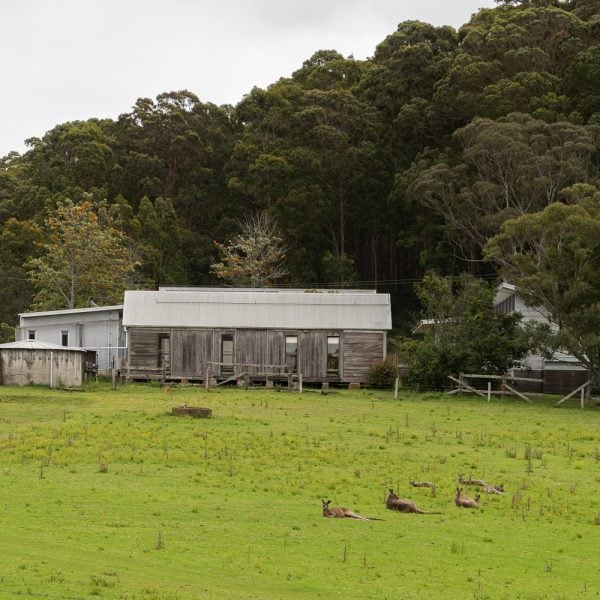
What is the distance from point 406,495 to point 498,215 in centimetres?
4777

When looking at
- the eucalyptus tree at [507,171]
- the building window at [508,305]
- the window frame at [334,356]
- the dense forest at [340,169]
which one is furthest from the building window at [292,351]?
the eucalyptus tree at [507,171]

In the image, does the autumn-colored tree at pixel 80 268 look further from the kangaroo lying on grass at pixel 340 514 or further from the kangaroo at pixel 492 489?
the kangaroo lying on grass at pixel 340 514

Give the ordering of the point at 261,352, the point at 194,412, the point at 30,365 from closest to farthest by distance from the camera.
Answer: the point at 194,412, the point at 30,365, the point at 261,352

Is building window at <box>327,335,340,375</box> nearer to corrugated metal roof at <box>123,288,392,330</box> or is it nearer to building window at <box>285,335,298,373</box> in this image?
corrugated metal roof at <box>123,288,392,330</box>

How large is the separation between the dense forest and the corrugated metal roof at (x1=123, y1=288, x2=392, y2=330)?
12.3 m

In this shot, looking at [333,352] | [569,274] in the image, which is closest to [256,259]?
[333,352]

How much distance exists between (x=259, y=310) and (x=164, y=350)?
18.3ft

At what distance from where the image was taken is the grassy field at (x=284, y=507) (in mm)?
16609

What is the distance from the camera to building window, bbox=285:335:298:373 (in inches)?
2313

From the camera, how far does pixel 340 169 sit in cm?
8894

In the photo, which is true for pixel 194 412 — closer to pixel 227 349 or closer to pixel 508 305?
pixel 227 349

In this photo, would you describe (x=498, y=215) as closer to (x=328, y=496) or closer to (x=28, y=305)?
(x=28, y=305)

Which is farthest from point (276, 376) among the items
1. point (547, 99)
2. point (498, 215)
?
point (547, 99)

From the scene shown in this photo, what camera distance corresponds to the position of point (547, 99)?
76.2m
